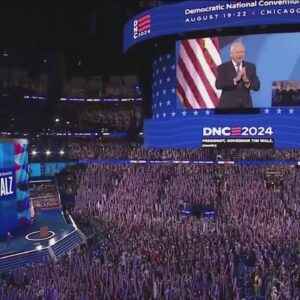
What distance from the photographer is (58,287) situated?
13.7 metres

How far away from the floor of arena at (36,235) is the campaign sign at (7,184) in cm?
246

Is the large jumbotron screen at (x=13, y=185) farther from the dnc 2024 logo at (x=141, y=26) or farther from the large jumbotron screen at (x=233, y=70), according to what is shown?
the dnc 2024 logo at (x=141, y=26)

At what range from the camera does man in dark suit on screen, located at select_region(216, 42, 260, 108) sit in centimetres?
3294

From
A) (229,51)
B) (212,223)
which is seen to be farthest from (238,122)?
(212,223)

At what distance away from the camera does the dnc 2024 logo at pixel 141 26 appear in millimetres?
35134

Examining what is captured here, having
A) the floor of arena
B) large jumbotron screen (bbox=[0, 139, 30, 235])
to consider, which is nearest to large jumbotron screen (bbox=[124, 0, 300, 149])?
the floor of arena

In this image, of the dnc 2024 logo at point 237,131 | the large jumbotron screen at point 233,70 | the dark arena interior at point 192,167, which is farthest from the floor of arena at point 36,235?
the dnc 2024 logo at point 237,131

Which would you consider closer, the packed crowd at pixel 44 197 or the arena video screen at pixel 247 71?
the arena video screen at pixel 247 71

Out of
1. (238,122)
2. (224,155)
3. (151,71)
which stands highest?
(151,71)

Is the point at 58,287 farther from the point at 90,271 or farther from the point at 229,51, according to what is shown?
the point at 229,51

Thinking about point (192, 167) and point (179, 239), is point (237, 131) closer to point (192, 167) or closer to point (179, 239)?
point (192, 167)

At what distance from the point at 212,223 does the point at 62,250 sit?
27.2 feet

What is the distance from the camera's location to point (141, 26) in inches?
1422

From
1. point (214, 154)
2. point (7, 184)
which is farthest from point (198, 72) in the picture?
point (7, 184)
